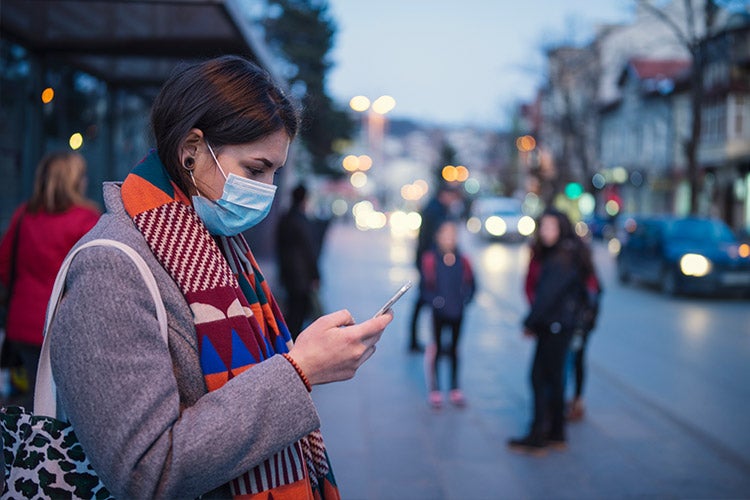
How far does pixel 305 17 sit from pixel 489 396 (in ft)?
124

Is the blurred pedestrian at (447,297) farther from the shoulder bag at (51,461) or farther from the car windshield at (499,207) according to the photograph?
the car windshield at (499,207)

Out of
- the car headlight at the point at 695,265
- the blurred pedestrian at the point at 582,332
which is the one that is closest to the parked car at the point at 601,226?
the car headlight at the point at 695,265

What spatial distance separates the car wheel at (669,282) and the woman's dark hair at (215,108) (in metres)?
16.2

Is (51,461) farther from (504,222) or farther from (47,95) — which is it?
(504,222)

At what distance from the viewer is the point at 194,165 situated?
1.73 metres

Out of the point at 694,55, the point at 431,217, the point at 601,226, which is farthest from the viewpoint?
the point at 601,226

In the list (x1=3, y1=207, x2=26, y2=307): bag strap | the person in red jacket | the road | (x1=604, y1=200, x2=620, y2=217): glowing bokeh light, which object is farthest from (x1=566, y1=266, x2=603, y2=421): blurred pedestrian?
(x1=604, y1=200, x2=620, y2=217): glowing bokeh light

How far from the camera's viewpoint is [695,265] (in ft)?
53.8

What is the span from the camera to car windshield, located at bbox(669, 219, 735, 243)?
17609 millimetres

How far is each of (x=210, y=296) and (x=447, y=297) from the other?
240 inches

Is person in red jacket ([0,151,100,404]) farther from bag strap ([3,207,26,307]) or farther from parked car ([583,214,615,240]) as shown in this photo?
parked car ([583,214,615,240])

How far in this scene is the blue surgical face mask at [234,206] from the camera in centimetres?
172

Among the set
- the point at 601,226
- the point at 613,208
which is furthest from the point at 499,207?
the point at 613,208

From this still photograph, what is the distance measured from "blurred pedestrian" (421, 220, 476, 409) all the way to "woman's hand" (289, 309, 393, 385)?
5889 millimetres
